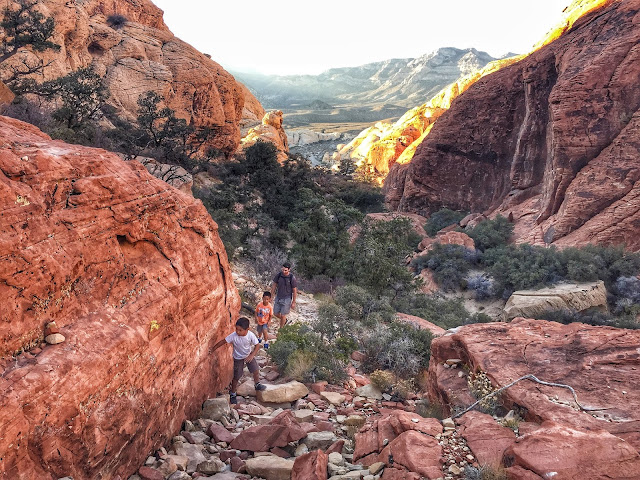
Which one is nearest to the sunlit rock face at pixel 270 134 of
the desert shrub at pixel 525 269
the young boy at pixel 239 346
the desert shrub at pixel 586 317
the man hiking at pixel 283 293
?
the desert shrub at pixel 525 269

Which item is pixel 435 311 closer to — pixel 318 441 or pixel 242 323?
pixel 242 323

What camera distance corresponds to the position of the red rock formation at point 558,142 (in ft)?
58.0

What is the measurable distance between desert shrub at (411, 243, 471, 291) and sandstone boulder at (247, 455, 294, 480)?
15.0 m

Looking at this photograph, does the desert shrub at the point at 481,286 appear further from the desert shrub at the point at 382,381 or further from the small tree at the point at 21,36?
the small tree at the point at 21,36

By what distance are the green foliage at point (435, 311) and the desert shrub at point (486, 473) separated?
27.8ft

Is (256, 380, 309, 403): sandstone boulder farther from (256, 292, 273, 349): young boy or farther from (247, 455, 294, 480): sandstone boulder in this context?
(256, 292, 273, 349): young boy

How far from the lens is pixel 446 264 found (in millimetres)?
18156

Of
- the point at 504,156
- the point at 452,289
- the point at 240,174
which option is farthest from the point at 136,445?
the point at 504,156

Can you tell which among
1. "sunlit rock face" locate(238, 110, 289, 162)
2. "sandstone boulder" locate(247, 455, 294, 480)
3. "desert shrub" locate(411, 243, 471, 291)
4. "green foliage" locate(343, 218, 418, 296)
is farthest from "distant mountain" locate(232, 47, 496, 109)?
"sandstone boulder" locate(247, 455, 294, 480)

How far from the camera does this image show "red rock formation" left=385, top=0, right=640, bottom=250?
17672mm

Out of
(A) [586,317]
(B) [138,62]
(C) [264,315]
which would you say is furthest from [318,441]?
(B) [138,62]

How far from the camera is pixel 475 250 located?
19734mm

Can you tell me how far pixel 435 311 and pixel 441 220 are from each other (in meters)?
16.6

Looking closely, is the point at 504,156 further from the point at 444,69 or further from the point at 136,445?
the point at 444,69
